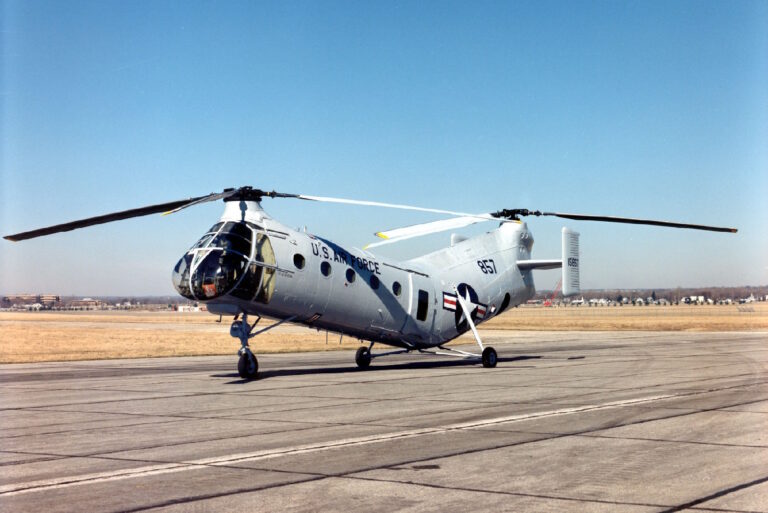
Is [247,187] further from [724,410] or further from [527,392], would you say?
[724,410]

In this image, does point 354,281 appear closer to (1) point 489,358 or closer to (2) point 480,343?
(2) point 480,343

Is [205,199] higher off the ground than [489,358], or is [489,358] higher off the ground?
[205,199]

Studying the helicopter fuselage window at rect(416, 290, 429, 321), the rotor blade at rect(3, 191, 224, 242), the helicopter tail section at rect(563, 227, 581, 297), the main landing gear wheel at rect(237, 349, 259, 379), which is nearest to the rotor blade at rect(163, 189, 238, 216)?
the rotor blade at rect(3, 191, 224, 242)

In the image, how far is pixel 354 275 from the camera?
76.5ft

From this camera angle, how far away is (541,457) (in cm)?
1016

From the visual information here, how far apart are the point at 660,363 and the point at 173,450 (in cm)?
2144

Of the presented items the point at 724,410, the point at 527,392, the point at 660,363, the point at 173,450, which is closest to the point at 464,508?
the point at 173,450

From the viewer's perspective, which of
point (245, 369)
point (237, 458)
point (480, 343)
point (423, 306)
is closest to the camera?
point (237, 458)

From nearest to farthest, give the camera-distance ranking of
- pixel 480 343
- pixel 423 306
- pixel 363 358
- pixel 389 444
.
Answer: pixel 389 444
pixel 480 343
pixel 423 306
pixel 363 358

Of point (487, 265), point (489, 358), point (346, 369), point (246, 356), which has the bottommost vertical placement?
point (346, 369)

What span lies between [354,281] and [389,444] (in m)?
12.2

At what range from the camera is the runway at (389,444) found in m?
8.11

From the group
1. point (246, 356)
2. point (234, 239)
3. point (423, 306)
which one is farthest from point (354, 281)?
point (234, 239)

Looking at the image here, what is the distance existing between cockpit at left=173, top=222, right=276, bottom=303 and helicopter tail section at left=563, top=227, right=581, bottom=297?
11769 millimetres
